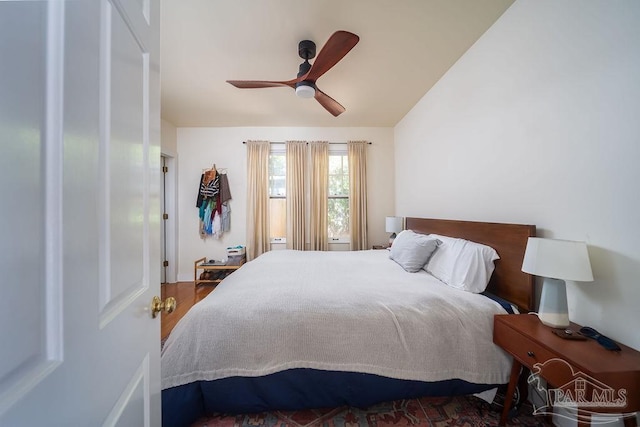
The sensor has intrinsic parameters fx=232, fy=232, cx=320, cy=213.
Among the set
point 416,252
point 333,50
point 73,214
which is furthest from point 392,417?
point 333,50

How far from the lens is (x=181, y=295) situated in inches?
129

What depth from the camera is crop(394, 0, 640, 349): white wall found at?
1063 millimetres

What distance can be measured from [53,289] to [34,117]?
0.25 m

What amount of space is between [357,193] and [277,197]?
133cm

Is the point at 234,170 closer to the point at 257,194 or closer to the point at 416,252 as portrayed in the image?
the point at 257,194

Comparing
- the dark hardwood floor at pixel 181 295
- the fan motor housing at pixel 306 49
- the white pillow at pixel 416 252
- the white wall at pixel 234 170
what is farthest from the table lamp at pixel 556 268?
the dark hardwood floor at pixel 181 295

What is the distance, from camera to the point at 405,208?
3510 millimetres

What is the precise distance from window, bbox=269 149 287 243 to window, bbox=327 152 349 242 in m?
0.78

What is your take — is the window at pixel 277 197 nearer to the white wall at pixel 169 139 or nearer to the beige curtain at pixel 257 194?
the beige curtain at pixel 257 194

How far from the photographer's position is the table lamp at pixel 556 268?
108 cm

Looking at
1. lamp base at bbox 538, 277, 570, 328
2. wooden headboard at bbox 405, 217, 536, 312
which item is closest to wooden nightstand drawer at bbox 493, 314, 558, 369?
lamp base at bbox 538, 277, 570, 328

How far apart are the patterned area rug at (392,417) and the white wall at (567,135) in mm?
750

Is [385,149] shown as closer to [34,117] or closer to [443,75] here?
[443,75]

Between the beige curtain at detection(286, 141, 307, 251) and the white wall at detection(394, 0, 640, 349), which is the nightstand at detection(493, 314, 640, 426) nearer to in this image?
the white wall at detection(394, 0, 640, 349)
